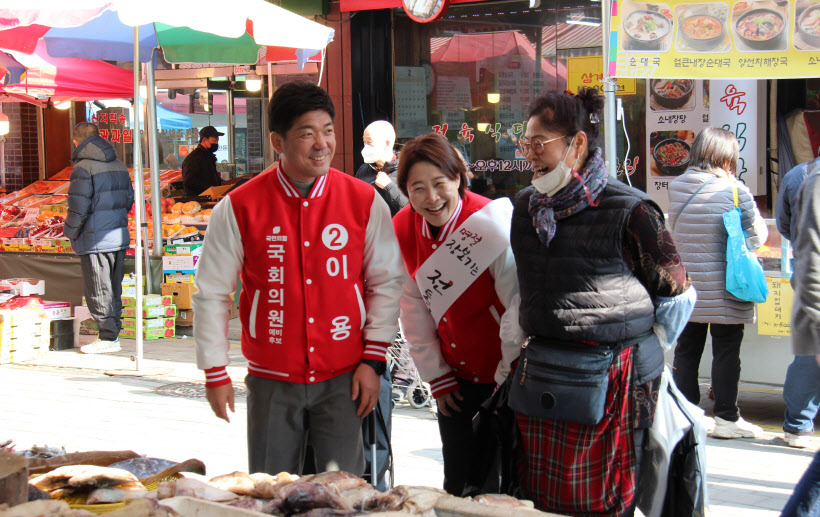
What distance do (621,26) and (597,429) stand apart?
3455mm

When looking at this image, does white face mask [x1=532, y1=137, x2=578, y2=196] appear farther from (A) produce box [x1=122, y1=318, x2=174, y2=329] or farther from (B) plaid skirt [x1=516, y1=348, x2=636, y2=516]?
(A) produce box [x1=122, y1=318, x2=174, y2=329]

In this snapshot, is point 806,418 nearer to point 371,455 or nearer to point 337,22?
point 371,455

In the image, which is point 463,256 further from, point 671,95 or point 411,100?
Result: point 411,100

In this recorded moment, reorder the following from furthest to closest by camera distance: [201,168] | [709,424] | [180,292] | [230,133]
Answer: [230,133], [201,168], [180,292], [709,424]

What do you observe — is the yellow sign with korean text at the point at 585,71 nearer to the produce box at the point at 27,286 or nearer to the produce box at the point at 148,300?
the produce box at the point at 148,300

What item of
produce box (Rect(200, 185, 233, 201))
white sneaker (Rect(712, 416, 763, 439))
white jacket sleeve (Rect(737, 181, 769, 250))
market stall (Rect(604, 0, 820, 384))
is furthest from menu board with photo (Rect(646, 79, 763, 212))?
produce box (Rect(200, 185, 233, 201))

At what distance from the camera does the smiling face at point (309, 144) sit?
3.12 metres

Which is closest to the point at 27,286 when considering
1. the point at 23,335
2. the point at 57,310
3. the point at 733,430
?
the point at 57,310

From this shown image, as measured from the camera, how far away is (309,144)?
3.12 metres

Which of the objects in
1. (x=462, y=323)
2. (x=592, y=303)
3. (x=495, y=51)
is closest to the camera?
(x=592, y=303)

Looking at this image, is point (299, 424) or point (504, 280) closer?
point (299, 424)

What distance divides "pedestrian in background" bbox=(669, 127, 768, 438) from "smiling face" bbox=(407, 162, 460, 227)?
288cm

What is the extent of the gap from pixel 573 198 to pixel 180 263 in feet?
25.0

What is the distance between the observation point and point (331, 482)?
2678 millimetres
